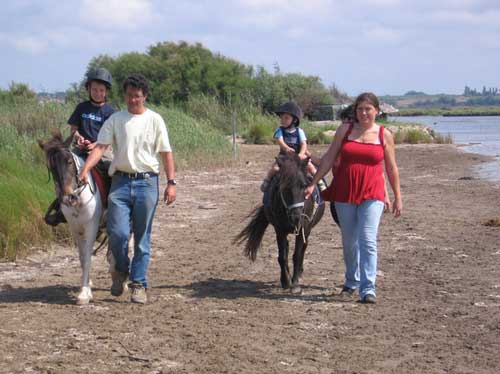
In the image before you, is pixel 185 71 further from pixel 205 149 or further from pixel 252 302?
pixel 252 302

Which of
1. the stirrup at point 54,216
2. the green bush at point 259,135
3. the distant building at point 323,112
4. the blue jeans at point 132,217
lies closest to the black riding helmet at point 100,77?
the blue jeans at point 132,217

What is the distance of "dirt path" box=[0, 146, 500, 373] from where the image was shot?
582cm

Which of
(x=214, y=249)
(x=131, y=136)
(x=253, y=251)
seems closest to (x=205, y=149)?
(x=214, y=249)

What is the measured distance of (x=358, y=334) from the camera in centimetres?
655

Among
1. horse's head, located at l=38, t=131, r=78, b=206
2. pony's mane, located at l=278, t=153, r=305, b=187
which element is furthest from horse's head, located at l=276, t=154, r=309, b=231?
horse's head, located at l=38, t=131, r=78, b=206

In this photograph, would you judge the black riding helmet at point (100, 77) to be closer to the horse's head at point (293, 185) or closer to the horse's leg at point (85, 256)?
the horse's leg at point (85, 256)

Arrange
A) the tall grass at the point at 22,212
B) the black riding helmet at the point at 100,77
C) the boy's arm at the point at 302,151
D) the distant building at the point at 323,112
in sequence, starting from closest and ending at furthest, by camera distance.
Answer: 1. the black riding helmet at the point at 100,77
2. the boy's arm at the point at 302,151
3. the tall grass at the point at 22,212
4. the distant building at the point at 323,112

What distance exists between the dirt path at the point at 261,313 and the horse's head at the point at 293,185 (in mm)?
841

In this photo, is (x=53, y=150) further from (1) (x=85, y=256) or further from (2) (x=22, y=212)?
(2) (x=22, y=212)

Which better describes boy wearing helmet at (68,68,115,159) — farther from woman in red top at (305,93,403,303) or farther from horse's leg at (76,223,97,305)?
woman in red top at (305,93,403,303)

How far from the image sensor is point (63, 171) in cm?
728

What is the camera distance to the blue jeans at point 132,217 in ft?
24.3

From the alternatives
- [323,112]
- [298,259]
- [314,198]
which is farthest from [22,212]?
[323,112]

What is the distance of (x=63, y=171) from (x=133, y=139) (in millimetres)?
692
